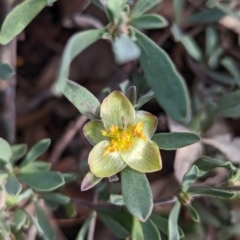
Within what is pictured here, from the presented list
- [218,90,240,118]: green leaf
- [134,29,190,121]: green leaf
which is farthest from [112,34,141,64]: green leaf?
[218,90,240,118]: green leaf

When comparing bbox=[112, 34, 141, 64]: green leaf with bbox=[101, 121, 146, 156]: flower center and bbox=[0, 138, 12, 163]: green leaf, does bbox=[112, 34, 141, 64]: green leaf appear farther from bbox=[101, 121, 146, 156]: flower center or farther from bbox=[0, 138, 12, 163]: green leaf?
bbox=[0, 138, 12, 163]: green leaf

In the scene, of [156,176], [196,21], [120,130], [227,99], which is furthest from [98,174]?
[196,21]

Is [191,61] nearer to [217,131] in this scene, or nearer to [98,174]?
[217,131]

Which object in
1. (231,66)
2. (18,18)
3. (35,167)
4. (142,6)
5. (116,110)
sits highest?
(18,18)

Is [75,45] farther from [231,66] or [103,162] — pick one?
[231,66]

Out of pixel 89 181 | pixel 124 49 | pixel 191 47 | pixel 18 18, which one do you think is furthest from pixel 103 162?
pixel 191 47
